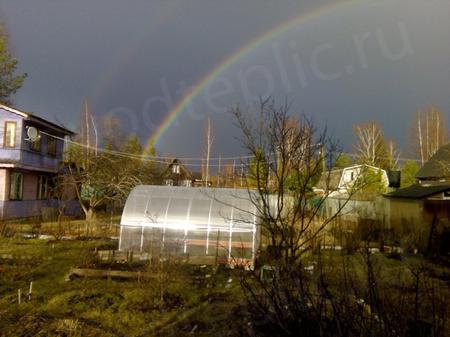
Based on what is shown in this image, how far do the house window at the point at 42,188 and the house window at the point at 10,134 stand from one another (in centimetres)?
356

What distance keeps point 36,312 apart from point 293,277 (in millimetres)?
5218

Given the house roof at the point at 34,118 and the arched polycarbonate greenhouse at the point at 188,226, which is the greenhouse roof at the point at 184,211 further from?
the house roof at the point at 34,118

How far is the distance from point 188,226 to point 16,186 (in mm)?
14510

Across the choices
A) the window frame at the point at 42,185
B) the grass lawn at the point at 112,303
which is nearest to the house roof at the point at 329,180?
the grass lawn at the point at 112,303

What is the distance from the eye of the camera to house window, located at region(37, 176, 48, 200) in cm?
2353

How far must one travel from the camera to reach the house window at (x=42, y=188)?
926 inches

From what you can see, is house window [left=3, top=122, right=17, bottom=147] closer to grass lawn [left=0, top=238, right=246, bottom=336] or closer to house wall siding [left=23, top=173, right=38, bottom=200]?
house wall siding [left=23, top=173, right=38, bottom=200]

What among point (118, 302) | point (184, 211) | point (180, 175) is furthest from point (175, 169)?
point (118, 302)

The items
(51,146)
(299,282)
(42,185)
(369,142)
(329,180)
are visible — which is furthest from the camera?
(369,142)

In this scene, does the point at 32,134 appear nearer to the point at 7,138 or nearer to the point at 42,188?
the point at 7,138

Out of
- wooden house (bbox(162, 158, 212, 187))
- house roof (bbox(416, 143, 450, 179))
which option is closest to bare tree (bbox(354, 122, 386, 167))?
house roof (bbox(416, 143, 450, 179))

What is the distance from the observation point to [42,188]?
2398cm

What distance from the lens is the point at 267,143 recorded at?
474 cm

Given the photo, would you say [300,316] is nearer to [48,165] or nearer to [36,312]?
[36,312]
